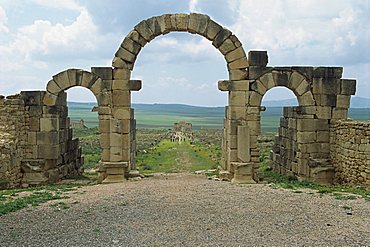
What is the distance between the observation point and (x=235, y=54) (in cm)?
1510

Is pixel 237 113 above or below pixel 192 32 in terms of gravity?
below

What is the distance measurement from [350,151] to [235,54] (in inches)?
193

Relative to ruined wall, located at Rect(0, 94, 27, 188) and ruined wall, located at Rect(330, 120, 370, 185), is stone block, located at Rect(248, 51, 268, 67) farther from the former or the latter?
ruined wall, located at Rect(0, 94, 27, 188)

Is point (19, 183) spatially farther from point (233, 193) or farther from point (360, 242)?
point (360, 242)

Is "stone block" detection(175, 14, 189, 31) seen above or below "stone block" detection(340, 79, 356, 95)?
above

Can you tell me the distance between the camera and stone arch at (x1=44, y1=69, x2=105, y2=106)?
1546cm

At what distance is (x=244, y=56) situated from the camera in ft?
49.6

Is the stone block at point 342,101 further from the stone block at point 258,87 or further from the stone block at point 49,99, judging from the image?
the stone block at point 49,99

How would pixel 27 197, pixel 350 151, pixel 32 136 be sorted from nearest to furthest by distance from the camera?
1. pixel 27 197
2. pixel 350 151
3. pixel 32 136

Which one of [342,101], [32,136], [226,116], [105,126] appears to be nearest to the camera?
[105,126]

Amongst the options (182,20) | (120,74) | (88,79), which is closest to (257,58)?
(182,20)

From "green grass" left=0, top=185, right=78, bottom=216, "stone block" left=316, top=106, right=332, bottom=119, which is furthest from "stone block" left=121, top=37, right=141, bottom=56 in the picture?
"stone block" left=316, top=106, right=332, bottom=119

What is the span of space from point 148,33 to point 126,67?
1.38 m

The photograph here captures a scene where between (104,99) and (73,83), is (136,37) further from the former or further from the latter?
(73,83)
